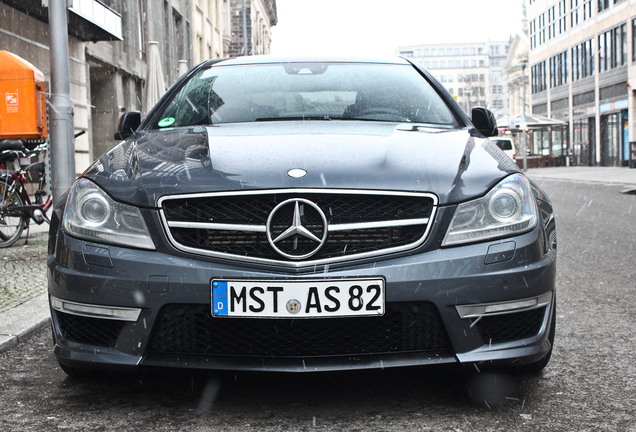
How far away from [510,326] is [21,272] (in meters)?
4.37

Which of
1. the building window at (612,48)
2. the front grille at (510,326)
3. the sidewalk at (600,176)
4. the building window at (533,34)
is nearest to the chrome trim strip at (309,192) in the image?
the front grille at (510,326)

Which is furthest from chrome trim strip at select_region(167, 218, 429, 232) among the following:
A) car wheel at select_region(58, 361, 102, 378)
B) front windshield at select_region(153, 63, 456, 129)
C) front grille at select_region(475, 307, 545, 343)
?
front windshield at select_region(153, 63, 456, 129)

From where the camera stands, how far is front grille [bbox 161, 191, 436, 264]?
8.35ft

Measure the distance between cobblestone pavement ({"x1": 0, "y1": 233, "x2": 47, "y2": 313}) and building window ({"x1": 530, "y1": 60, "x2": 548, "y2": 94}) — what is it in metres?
48.6

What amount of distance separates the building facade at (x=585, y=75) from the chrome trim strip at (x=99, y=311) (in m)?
36.9

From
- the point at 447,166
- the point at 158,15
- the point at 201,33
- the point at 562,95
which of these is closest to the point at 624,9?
the point at 562,95

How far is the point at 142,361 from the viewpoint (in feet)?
8.36

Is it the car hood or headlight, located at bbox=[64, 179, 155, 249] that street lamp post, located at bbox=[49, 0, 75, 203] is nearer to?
the car hood

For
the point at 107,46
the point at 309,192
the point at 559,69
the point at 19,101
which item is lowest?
the point at 309,192

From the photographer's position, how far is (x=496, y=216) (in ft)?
8.68

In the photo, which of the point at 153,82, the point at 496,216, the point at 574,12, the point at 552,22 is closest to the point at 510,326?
the point at 496,216

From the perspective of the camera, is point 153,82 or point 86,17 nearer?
point 153,82

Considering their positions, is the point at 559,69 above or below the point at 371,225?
above

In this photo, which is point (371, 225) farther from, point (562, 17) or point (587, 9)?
point (562, 17)
